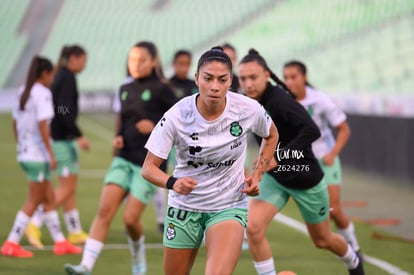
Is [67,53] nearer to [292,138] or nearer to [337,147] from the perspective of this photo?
[337,147]

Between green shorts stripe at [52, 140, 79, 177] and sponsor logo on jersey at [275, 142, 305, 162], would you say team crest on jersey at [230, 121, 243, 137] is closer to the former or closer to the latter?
sponsor logo on jersey at [275, 142, 305, 162]

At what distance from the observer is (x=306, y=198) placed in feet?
28.5

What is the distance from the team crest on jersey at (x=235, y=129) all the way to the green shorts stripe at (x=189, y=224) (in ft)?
1.69

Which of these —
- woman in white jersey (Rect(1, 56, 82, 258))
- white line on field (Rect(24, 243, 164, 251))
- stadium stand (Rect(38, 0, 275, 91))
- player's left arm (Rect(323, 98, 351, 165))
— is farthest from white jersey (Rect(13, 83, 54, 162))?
stadium stand (Rect(38, 0, 275, 91))

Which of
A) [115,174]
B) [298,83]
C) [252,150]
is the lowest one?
[252,150]

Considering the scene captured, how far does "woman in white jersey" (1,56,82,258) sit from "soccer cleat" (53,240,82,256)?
12.4 inches

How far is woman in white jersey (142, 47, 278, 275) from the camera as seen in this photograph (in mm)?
6609

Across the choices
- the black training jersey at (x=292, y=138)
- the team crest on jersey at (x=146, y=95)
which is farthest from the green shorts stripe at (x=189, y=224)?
the team crest on jersey at (x=146, y=95)

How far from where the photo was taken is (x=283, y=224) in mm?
13945

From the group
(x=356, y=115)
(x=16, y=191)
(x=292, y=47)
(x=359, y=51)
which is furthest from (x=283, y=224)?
(x=292, y=47)

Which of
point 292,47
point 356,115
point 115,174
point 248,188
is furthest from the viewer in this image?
point 292,47

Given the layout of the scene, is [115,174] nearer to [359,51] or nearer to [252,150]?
[252,150]

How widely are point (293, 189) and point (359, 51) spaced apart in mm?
23610

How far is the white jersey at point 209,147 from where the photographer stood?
671 cm
